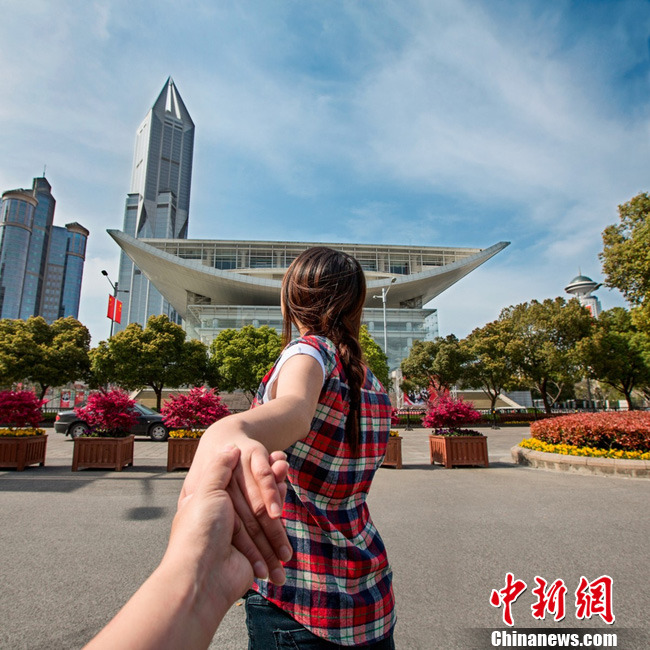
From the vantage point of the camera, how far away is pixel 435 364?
28.8m

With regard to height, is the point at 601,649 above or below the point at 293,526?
below

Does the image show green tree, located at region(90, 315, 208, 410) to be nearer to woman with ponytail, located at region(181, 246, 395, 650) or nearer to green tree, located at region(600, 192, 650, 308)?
green tree, located at region(600, 192, 650, 308)

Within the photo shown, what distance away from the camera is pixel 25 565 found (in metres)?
3.80

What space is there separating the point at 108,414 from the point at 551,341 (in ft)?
85.4

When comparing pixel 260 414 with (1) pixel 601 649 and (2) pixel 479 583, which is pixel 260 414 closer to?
(1) pixel 601 649

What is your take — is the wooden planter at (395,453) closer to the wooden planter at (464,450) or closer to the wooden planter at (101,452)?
the wooden planter at (464,450)

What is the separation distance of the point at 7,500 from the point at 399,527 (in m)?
5.62

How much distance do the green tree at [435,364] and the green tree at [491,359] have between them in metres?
0.67

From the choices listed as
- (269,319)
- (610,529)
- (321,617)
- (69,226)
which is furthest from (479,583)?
(69,226)

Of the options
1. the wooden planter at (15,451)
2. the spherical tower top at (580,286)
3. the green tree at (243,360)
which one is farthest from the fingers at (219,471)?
the spherical tower top at (580,286)

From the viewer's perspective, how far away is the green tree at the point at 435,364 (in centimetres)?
2847

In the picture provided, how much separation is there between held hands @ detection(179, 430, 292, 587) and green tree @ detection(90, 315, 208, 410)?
92.3 ft

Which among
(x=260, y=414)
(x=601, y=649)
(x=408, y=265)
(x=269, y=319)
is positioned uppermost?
(x=408, y=265)

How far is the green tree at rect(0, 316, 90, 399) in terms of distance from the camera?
25.5 meters
